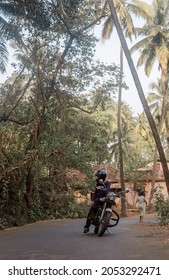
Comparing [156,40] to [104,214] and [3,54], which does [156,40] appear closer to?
[3,54]

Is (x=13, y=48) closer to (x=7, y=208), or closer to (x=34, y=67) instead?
(x=34, y=67)

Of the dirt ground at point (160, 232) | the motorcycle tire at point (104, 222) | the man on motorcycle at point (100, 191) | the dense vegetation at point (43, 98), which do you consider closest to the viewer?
the dirt ground at point (160, 232)

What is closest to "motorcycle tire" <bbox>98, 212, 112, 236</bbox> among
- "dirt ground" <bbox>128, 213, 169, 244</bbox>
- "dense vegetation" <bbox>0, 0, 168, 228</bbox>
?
"dirt ground" <bbox>128, 213, 169, 244</bbox>

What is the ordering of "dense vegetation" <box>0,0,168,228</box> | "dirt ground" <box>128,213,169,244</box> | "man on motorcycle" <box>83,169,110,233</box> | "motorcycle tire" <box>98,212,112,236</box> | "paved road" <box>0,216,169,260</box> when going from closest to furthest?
1. "paved road" <box>0,216,169,260</box>
2. "dirt ground" <box>128,213,169,244</box>
3. "motorcycle tire" <box>98,212,112,236</box>
4. "man on motorcycle" <box>83,169,110,233</box>
5. "dense vegetation" <box>0,0,168,228</box>

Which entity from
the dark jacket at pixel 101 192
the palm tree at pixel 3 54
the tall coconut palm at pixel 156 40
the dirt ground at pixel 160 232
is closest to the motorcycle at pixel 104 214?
the dark jacket at pixel 101 192

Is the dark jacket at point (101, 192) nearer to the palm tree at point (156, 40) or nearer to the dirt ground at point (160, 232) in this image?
the dirt ground at point (160, 232)

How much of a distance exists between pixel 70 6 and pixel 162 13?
15800mm

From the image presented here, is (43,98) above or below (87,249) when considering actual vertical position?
above

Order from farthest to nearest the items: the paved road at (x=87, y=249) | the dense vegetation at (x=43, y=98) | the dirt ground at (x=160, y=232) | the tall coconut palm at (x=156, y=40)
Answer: the tall coconut palm at (x=156, y=40) → the dense vegetation at (x=43, y=98) → the dirt ground at (x=160, y=232) → the paved road at (x=87, y=249)

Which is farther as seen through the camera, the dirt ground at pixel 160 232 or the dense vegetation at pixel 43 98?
Answer: the dense vegetation at pixel 43 98

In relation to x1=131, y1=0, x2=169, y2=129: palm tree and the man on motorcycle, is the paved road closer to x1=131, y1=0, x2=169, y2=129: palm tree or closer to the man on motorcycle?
the man on motorcycle

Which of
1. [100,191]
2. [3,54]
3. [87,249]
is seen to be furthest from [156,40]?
[87,249]

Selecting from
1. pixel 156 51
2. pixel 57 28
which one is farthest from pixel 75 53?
pixel 156 51

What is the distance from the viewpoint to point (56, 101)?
16.0m
